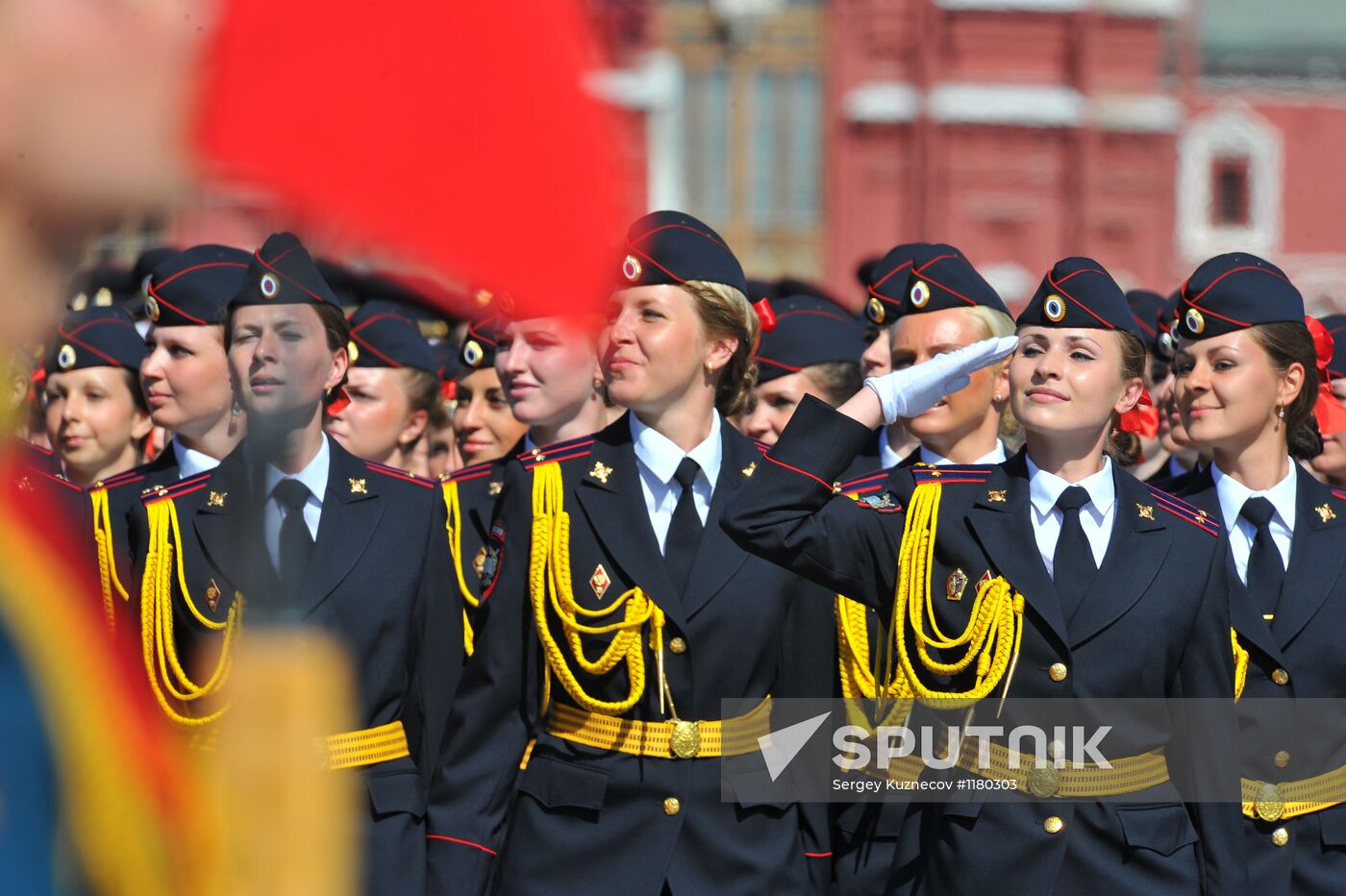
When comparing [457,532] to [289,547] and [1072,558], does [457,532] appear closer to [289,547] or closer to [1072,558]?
[1072,558]

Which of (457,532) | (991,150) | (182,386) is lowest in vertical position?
(457,532)

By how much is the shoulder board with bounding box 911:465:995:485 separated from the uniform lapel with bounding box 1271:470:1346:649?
3.45 feet

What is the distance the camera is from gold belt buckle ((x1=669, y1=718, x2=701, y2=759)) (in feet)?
13.8

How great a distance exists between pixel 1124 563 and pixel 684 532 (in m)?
0.99

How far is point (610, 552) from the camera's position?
4305 millimetres

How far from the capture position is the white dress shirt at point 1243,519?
16.4ft

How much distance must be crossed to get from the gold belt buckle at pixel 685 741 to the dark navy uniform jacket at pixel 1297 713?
1443mm

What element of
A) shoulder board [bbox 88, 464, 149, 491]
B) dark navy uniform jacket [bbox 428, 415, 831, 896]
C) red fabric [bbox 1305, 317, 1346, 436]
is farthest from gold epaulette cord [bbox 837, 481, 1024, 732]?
shoulder board [bbox 88, 464, 149, 491]

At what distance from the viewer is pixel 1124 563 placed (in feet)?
13.4

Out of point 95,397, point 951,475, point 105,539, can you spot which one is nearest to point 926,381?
point 951,475

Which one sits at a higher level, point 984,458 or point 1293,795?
point 984,458

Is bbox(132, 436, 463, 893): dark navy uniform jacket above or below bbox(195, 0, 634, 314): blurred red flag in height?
below

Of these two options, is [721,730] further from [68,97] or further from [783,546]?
[68,97]

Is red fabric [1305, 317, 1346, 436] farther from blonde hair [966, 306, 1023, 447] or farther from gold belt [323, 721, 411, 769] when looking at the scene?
gold belt [323, 721, 411, 769]
